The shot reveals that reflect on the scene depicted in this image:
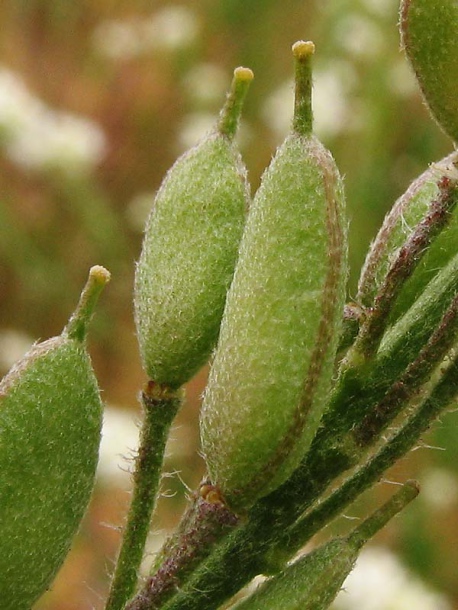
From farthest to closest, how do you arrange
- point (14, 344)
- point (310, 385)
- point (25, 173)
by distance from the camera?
point (25, 173)
point (14, 344)
point (310, 385)

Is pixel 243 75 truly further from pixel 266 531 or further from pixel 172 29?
pixel 172 29

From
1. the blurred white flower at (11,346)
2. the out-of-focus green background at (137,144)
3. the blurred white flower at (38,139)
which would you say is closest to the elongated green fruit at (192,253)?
the out-of-focus green background at (137,144)

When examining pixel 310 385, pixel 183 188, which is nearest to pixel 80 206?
pixel 183 188

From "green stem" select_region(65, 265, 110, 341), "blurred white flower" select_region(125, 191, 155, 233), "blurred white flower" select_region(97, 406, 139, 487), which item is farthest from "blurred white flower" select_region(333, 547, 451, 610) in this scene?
"green stem" select_region(65, 265, 110, 341)

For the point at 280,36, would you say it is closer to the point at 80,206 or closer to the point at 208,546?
the point at 80,206

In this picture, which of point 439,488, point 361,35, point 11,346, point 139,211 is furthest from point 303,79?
point 361,35
